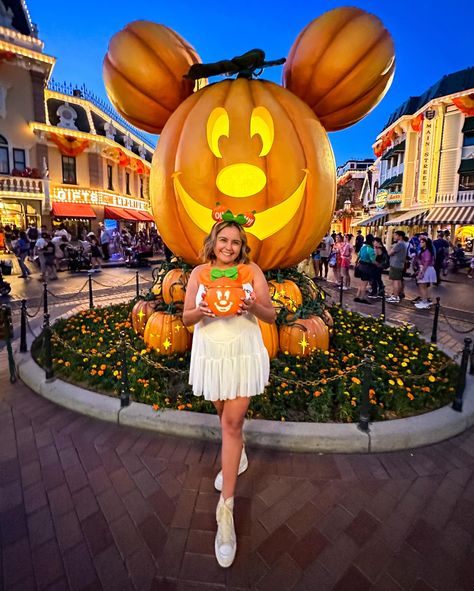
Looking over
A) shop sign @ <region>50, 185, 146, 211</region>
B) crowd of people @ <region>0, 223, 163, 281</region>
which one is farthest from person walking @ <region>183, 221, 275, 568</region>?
shop sign @ <region>50, 185, 146, 211</region>

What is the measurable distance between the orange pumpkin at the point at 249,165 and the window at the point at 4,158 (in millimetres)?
21211

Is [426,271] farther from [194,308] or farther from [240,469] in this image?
[194,308]

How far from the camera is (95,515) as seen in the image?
2.23m

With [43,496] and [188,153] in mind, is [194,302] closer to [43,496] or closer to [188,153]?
[43,496]

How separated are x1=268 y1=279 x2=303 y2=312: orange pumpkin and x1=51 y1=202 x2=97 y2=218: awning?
20527 millimetres

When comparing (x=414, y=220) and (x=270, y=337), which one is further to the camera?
(x=414, y=220)

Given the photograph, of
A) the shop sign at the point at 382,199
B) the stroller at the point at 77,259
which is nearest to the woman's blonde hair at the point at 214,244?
the stroller at the point at 77,259

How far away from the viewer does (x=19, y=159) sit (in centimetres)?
2059

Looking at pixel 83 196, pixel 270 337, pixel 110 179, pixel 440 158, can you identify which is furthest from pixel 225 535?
pixel 110 179

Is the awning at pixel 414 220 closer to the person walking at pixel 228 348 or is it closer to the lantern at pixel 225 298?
the person walking at pixel 228 348

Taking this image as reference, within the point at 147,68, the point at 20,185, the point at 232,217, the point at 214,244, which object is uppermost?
the point at 20,185

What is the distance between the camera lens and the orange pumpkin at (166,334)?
13.8 feet

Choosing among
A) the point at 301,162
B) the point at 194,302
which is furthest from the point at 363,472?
the point at 301,162

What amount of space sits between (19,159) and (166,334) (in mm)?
22012
